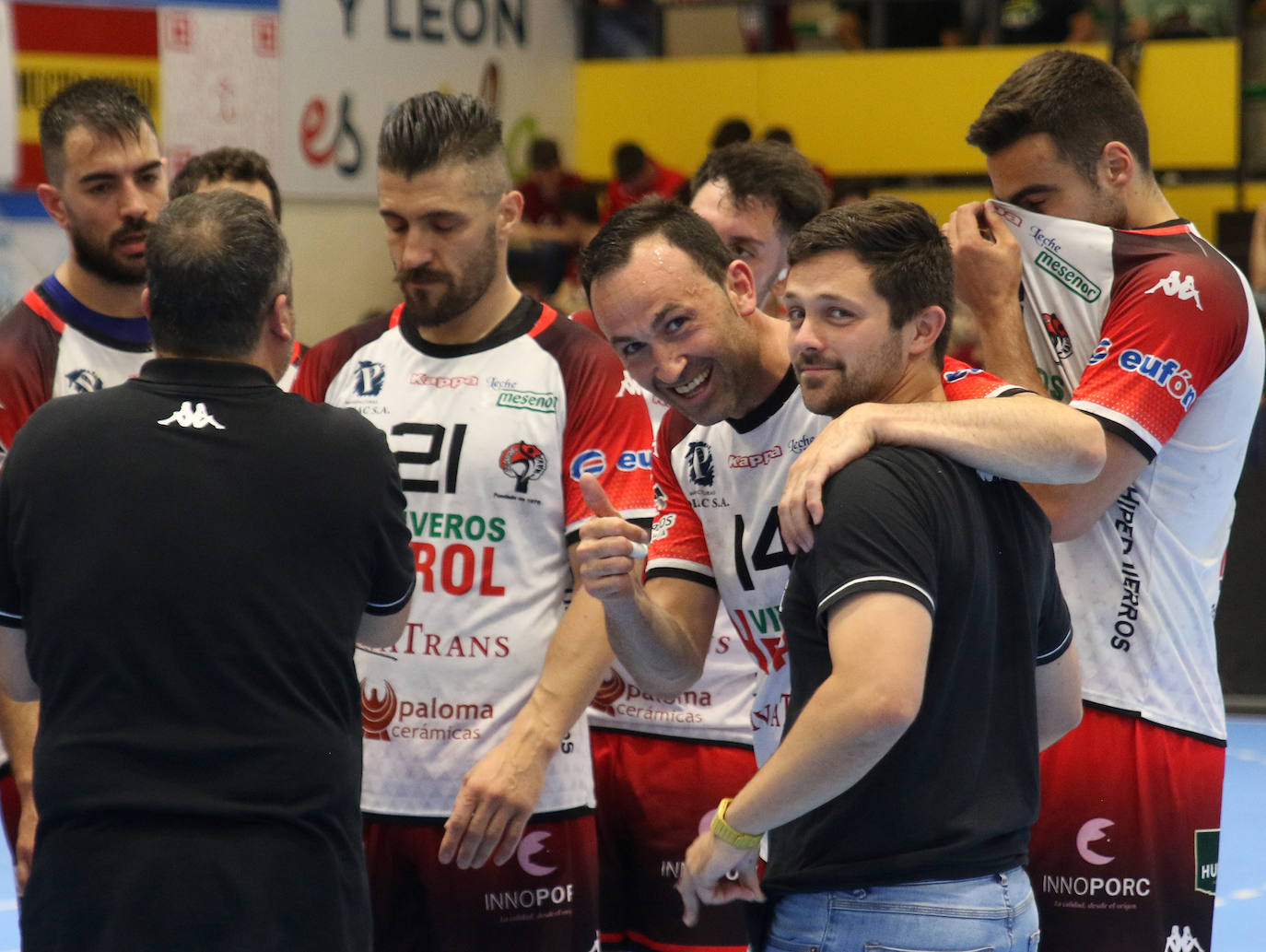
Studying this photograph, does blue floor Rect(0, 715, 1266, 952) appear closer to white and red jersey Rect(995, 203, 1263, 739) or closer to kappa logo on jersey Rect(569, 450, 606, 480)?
white and red jersey Rect(995, 203, 1263, 739)

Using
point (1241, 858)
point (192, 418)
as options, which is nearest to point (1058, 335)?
point (192, 418)

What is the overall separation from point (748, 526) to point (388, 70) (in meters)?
10.2

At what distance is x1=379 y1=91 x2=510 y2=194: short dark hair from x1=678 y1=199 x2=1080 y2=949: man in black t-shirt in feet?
3.37

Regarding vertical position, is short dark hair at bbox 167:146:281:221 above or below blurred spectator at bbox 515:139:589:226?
below

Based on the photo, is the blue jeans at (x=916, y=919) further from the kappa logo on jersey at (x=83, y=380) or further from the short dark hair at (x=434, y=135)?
the kappa logo on jersey at (x=83, y=380)

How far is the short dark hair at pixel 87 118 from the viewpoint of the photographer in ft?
12.1

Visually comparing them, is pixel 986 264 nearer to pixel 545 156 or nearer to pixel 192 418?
pixel 192 418

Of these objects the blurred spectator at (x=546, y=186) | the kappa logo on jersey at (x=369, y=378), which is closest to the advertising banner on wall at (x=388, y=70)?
the blurred spectator at (x=546, y=186)

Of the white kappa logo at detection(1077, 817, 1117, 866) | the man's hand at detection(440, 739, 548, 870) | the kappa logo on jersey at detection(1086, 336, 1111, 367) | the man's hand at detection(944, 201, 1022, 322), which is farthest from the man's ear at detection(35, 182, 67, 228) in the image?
the white kappa logo at detection(1077, 817, 1117, 866)

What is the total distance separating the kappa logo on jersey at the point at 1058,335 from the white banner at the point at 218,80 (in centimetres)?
863

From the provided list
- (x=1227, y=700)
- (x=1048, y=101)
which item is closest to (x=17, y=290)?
(x=1227, y=700)

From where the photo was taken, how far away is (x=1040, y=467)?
2285 millimetres

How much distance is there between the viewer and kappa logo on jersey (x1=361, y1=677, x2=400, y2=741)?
319 cm

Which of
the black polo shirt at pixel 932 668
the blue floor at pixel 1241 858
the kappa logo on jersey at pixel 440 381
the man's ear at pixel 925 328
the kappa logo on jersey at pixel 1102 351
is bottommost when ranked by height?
the blue floor at pixel 1241 858
